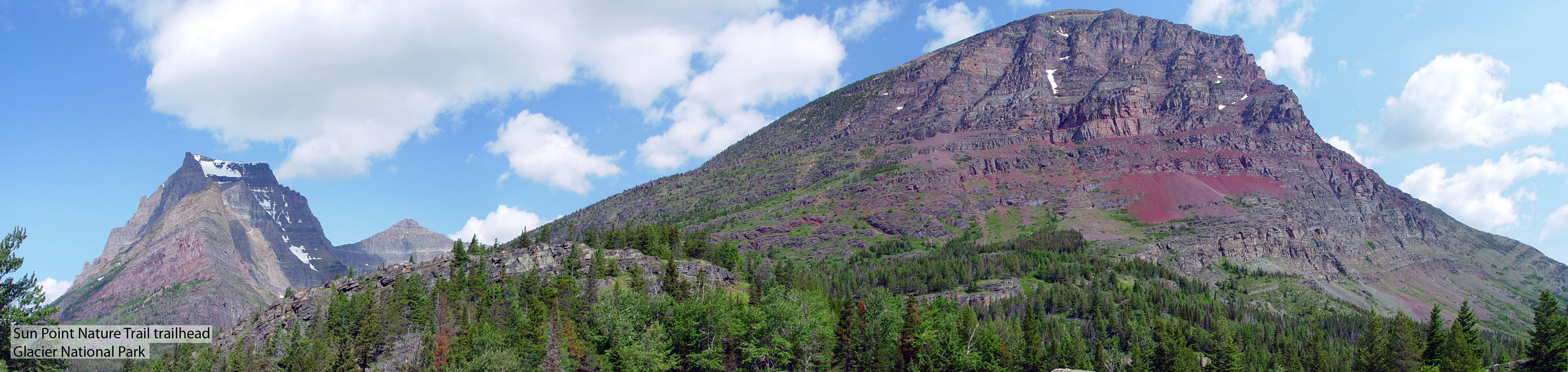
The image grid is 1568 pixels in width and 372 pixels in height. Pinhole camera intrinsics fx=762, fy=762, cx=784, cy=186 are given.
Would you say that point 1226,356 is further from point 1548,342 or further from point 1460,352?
→ point 1548,342

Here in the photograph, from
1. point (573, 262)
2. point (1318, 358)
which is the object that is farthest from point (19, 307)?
point (1318, 358)

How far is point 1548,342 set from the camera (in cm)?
7331

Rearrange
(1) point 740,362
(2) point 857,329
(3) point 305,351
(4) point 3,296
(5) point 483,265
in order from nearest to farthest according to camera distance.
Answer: (4) point 3,296
(1) point 740,362
(2) point 857,329
(3) point 305,351
(5) point 483,265

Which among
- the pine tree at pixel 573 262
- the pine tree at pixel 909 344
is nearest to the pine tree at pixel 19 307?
the pine tree at pixel 909 344

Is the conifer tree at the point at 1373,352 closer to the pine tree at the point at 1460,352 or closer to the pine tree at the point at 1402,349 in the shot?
the pine tree at the point at 1402,349

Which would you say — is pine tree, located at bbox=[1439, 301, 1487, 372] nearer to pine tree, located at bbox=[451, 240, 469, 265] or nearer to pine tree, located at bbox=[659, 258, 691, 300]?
pine tree, located at bbox=[659, 258, 691, 300]

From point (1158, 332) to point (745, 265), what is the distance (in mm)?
106449

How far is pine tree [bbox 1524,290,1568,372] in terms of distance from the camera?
59.2m

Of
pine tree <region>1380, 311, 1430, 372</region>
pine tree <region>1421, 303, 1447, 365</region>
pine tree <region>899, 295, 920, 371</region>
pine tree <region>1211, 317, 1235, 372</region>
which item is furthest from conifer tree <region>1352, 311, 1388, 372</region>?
pine tree <region>899, 295, 920, 371</region>

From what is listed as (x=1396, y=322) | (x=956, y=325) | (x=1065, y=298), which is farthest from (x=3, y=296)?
(x=1065, y=298)

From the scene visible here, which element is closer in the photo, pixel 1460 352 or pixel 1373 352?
pixel 1460 352

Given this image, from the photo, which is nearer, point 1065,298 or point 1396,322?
point 1396,322

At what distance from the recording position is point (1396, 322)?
94.6 m

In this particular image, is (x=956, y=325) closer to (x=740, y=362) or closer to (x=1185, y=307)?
(x=740, y=362)
